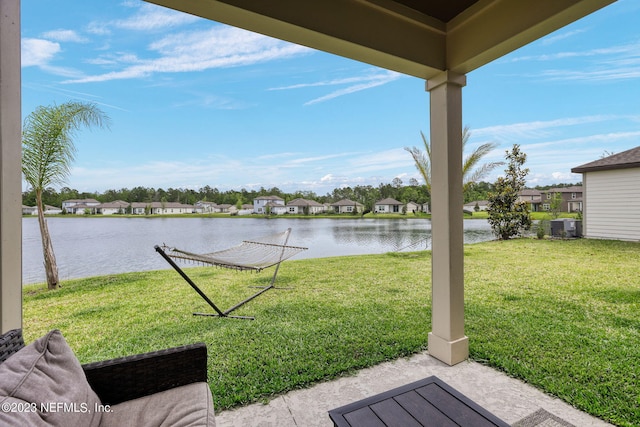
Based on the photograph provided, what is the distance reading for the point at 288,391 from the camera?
1.89 m

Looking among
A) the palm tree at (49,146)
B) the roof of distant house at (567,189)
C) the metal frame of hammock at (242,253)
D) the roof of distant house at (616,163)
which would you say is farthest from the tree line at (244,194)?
the metal frame of hammock at (242,253)

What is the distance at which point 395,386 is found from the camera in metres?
1.92

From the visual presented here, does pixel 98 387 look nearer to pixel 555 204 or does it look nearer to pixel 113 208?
pixel 113 208

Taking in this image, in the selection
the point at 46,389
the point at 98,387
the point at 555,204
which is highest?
the point at 555,204

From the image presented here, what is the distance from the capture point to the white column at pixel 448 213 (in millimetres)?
2119

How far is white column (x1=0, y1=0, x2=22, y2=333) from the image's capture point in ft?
4.05

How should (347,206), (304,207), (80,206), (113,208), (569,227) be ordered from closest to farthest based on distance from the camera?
(80,206)
(113,208)
(569,227)
(304,207)
(347,206)

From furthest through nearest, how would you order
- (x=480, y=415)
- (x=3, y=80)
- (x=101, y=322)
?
(x=101, y=322), (x=3, y=80), (x=480, y=415)

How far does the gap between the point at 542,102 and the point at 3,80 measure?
1065 centimetres

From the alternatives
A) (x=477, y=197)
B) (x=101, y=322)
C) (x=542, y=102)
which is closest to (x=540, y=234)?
(x=477, y=197)

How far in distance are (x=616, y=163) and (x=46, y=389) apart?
9931 mm

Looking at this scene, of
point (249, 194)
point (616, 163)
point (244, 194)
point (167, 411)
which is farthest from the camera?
point (249, 194)

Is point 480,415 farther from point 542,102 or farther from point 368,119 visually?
point 368,119

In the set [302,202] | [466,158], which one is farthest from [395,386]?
[302,202]
